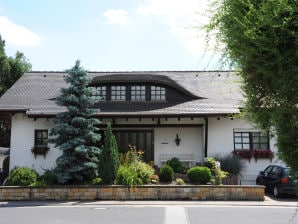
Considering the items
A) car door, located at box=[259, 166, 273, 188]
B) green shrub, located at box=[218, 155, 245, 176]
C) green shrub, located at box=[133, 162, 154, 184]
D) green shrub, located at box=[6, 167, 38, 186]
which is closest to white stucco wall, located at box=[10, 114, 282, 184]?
green shrub, located at box=[218, 155, 245, 176]

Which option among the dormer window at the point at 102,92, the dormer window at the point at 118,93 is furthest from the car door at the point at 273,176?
the dormer window at the point at 102,92

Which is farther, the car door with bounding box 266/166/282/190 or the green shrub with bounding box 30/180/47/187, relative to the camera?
the car door with bounding box 266/166/282/190

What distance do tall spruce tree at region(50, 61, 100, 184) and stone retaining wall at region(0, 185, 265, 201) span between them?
3.32 ft

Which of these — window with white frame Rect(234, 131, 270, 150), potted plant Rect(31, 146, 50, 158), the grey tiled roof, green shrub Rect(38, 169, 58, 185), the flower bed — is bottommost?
green shrub Rect(38, 169, 58, 185)

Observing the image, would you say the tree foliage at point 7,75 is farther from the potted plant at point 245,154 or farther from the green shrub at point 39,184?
the potted plant at point 245,154

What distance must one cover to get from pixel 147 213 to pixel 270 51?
8321mm

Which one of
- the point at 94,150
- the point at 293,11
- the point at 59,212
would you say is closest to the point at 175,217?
the point at 59,212

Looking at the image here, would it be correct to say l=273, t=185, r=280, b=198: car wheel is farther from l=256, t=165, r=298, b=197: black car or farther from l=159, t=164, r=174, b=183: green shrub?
l=159, t=164, r=174, b=183: green shrub

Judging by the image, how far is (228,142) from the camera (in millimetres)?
18750

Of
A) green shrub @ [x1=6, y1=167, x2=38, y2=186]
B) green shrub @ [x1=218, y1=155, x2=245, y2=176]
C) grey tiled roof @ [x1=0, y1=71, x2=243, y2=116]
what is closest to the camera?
green shrub @ [x1=6, y1=167, x2=38, y2=186]

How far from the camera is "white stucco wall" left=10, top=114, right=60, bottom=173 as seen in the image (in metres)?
18.9

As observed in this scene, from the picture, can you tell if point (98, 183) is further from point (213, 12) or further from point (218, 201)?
point (213, 12)

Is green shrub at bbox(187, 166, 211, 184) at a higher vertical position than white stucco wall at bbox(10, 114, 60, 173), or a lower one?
lower

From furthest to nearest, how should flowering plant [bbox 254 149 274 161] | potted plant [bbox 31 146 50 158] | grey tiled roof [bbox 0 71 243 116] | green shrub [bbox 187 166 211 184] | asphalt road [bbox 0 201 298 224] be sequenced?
potted plant [bbox 31 146 50 158] → grey tiled roof [bbox 0 71 243 116] → flowering plant [bbox 254 149 274 161] → green shrub [bbox 187 166 211 184] → asphalt road [bbox 0 201 298 224]
